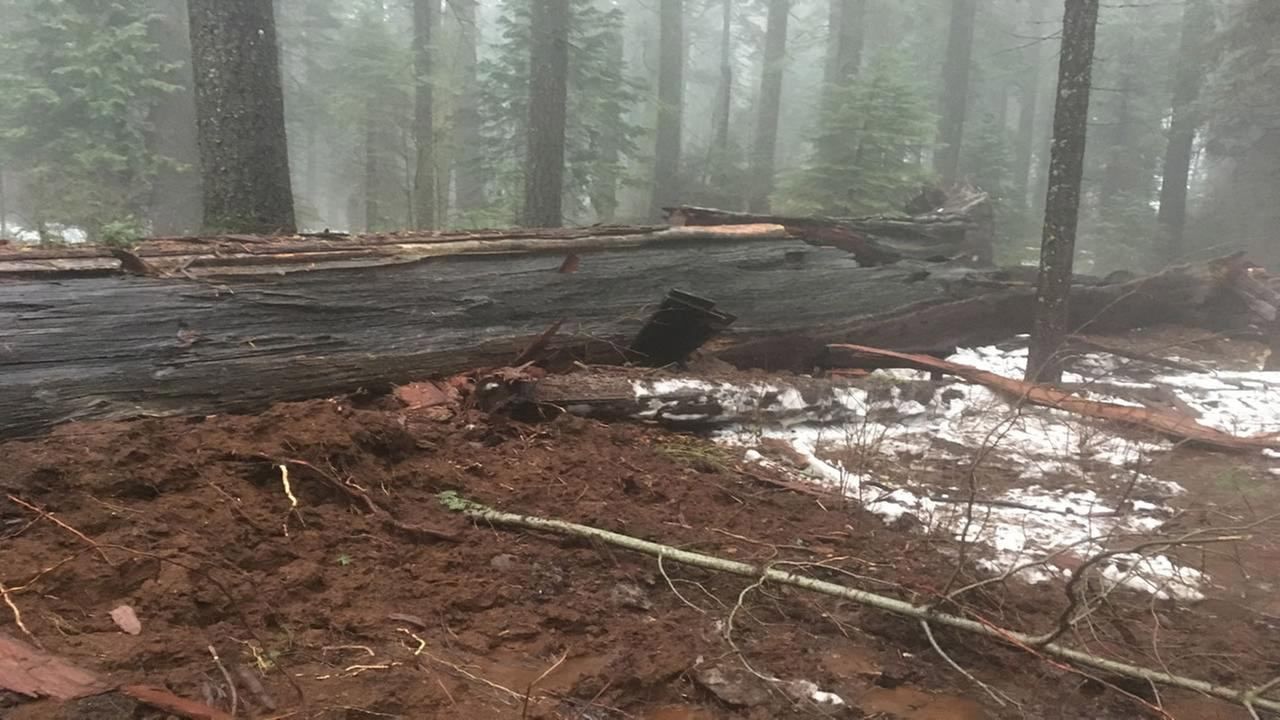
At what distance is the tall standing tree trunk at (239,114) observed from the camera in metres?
6.62

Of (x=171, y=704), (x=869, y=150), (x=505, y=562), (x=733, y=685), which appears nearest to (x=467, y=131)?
(x=869, y=150)

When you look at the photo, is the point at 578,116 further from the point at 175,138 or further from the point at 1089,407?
the point at 1089,407

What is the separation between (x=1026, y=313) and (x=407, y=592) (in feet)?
29.6

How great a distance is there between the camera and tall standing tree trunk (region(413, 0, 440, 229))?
1431cm

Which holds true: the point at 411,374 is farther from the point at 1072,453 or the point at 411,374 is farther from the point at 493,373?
the point at 1072,453

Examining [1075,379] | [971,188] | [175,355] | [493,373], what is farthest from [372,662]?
[971,188]

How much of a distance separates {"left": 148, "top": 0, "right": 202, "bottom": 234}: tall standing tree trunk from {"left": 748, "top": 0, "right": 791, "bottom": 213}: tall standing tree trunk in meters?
13.0

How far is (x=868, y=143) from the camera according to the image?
1380cm

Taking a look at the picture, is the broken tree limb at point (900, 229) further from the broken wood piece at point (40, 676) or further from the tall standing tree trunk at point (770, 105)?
the tall standing tree trunk at point (770, 105)

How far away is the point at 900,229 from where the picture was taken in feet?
33.6

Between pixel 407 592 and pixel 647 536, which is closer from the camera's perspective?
pixel 407 592

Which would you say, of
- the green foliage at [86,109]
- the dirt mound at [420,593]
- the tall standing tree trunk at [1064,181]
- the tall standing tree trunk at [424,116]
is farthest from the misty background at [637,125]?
the dirt mound at [420,593]

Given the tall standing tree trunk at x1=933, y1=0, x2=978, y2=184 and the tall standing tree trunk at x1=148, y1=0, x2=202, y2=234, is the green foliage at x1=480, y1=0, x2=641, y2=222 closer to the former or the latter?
the tall standing tree trunk at x1=148, y1=0, x2=202, y2=234

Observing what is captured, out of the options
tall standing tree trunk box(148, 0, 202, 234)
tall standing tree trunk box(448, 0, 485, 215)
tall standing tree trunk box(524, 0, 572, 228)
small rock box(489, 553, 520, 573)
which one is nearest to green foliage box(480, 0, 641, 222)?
tall standing tree trunk box(448, 0, 485, 215)
